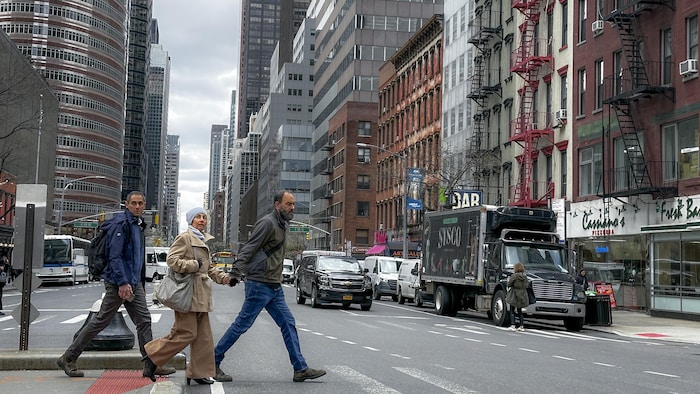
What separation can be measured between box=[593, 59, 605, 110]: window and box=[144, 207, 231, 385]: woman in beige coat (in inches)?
1140

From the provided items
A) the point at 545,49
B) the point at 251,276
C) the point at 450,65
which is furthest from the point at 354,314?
the point at 450,65

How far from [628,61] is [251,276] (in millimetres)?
25484

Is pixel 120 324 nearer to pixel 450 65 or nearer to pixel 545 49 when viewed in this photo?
pixel 545 49

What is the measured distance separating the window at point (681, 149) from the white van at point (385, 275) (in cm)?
1423

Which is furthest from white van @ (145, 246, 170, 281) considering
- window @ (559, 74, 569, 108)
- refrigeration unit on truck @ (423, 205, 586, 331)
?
refrigeration unit on truck @ (423, 205, 586, 331)

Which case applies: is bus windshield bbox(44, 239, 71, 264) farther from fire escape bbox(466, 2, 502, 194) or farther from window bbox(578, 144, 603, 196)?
window bbox(578, 144, 603, 196)

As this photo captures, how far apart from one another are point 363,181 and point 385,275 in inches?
2164

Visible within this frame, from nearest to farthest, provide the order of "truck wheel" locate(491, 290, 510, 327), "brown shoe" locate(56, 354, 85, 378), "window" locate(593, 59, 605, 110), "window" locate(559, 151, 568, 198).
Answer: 1. "brown shoe" locate(56, 354, 85, 378)
2. "truck wheel" locate(491, 290, 510, 327)
3. "window" locate(593, 59, 605, 110)
4. "window" locate(559, 151, 568, 198)

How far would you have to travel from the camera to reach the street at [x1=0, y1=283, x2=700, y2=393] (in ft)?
32.8

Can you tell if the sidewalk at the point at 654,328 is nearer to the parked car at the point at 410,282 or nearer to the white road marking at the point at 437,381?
the parked car at the point at 410,282

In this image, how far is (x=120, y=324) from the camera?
1127 cm

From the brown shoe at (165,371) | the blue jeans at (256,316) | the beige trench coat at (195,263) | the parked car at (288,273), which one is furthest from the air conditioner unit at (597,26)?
the parked car at (288,273)

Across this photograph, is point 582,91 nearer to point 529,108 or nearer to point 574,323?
point 529,108

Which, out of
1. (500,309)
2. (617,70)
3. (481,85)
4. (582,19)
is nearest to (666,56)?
(617,70)
